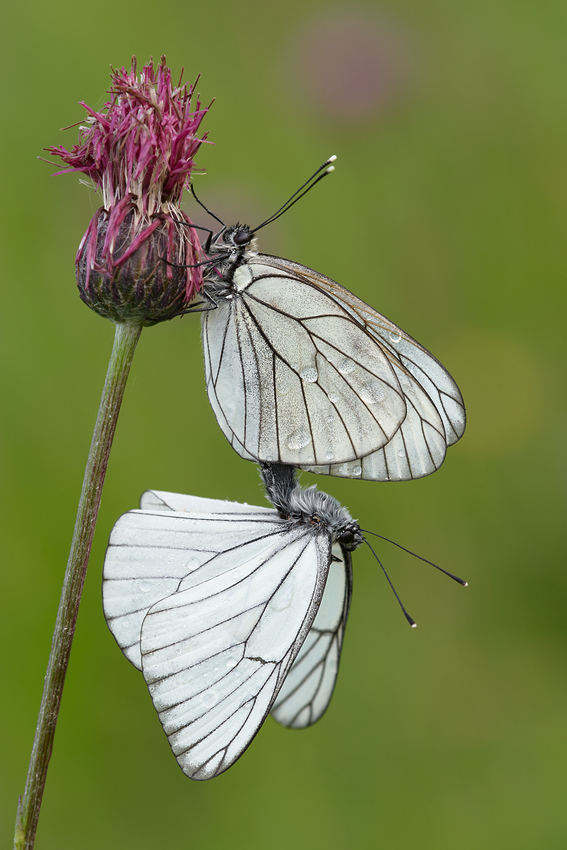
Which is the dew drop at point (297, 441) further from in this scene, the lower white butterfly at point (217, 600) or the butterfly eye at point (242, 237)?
the butterfly eye at point (242, 237)

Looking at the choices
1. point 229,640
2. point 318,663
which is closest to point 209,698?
point 229,640

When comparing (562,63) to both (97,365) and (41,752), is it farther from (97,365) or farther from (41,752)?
(41,752)

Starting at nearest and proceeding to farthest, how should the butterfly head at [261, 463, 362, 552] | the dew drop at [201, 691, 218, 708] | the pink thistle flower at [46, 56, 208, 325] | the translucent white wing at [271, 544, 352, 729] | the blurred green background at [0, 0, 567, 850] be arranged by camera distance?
the pink thistle flower at [46, 56, 208, 325] → the dew drop at [201, 691, 218, 708] → the butterfly head at [261, 463, 362, 552] → the translucent white wing at [271, 544, 352, 729] → the blurred green background at [0, 0, 567, 850]

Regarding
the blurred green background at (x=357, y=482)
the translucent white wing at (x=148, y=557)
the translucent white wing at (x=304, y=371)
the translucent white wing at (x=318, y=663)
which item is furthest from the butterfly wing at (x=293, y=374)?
the blurred green background at (x=357, y=482)

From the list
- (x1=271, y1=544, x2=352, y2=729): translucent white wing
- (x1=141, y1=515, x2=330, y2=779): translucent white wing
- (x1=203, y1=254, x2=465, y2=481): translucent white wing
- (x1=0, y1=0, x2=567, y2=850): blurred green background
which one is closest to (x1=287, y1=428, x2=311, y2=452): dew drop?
(x1=203, y1=254, x2=465, y2=481): translucent white wing

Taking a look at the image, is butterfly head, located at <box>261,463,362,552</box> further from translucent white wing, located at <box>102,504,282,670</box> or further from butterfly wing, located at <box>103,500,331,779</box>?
translucent white wing, located at <box>102,504,282,670</box>

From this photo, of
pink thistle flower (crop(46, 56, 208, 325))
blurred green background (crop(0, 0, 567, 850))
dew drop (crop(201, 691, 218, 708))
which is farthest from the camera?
blurred green background (crop(0, 0, 567, 850))
